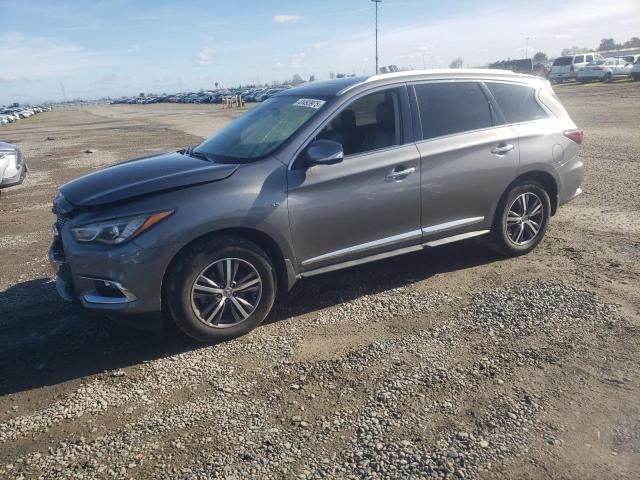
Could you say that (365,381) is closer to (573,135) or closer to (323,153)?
(323,153)

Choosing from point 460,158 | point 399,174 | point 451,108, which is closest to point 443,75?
point 451,108

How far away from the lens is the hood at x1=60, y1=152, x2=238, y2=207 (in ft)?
12.6

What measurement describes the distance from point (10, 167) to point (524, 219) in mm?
9019

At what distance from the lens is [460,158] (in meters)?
4.82

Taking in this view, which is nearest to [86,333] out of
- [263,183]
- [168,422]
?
[168,422]

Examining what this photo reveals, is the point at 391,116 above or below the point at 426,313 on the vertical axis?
above

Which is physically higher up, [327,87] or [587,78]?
[327,87]

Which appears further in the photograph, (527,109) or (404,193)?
(527,109)

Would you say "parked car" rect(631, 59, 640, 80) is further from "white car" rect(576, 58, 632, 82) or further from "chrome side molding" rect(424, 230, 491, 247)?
"chrome side molding" rect(424, 230, 491, 247)

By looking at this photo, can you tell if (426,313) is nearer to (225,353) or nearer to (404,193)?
(404,193)

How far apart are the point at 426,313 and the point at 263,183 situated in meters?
1.70

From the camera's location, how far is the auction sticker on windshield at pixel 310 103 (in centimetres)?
448

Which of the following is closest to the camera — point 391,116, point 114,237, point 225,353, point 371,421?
point 371,421

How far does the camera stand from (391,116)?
466cm
